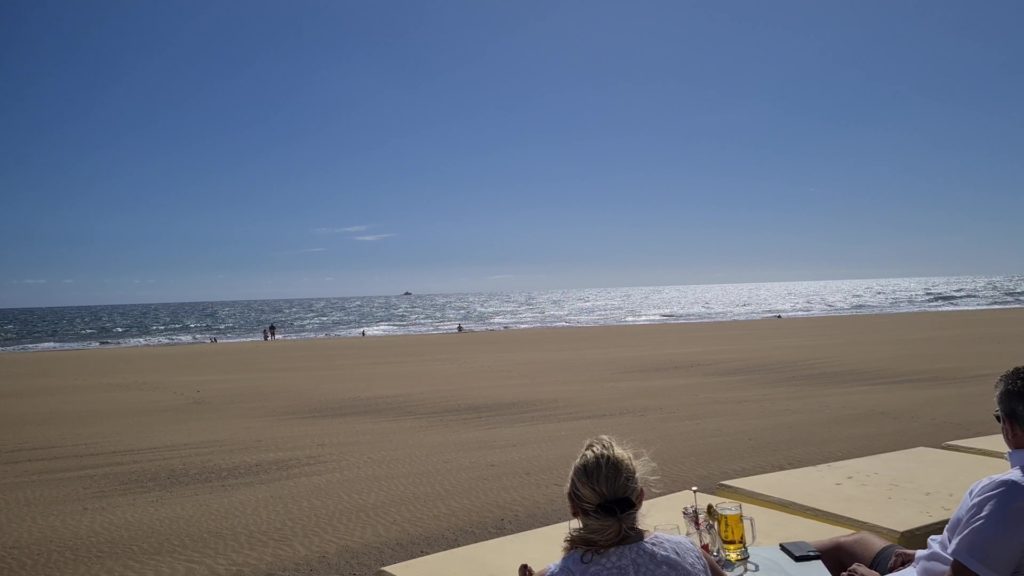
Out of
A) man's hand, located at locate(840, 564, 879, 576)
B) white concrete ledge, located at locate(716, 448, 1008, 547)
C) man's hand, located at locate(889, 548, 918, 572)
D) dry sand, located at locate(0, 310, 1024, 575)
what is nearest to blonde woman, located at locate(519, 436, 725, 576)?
man's hand, located at locate(840, 564, 879, 576)

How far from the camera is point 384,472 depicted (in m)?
8.86

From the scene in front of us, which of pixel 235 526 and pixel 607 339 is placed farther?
pixel 607 339

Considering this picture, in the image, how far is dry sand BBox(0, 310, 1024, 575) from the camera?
6645mm

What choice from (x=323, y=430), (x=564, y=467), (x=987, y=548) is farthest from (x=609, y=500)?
(x=323, y=430)

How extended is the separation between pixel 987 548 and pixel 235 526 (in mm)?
6413

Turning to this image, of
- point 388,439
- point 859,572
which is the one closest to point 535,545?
point 859,572

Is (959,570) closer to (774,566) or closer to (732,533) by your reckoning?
(774,566)

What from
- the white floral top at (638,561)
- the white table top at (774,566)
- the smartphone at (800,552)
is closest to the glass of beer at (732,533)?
the white table top at (774,566)

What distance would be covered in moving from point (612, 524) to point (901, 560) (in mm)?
1884

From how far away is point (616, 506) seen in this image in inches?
84.4

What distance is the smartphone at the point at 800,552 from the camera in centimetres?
310

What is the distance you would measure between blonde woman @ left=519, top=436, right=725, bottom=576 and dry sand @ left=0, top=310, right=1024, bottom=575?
160 inches

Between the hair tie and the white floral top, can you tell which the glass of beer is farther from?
the hair tie

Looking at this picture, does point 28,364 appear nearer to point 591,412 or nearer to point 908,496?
point 591,412
